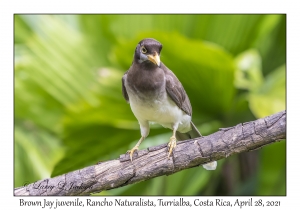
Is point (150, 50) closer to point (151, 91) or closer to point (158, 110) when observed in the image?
point (151, 91)

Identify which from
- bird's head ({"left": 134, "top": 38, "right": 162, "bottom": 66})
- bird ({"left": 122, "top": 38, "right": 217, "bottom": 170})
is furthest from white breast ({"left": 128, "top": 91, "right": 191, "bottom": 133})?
bird's head ({"left": 134, "top": 38, "right": 162, "bottom": 66})

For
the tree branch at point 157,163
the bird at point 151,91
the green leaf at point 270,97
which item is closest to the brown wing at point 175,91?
the bird at point 151,91

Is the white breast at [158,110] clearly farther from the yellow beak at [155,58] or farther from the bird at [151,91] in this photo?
the yellow beak at [155,58]

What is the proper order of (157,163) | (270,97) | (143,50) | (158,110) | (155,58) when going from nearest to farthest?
1. (157,163)
2. (155,58)
3. (143,50)
4. (158,110)
5. (270,97)

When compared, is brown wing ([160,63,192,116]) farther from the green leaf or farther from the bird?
the green leaf

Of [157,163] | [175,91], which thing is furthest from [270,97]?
[157,163]

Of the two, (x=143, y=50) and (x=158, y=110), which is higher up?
(x=143, y=50)

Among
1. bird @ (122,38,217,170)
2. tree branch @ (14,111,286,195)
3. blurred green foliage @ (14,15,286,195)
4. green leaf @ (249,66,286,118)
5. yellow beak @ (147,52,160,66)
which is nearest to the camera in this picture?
tree branch @ (14,111,286,195)
